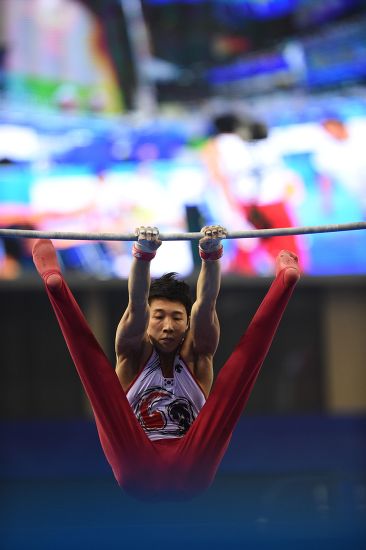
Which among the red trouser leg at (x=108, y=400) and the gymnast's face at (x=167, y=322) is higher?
the gymnast's face at (x=167, y=322)

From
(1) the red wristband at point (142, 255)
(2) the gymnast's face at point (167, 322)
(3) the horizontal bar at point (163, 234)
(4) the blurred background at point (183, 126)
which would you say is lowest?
(2) the gymnast's face at point (167, 322)

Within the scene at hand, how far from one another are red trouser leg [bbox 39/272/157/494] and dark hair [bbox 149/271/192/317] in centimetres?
30

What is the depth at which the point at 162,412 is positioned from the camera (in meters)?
2.94

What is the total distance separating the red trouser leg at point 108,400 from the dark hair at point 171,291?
0.30 meters

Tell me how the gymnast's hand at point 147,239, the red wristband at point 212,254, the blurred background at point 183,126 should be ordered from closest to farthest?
the gymnast's hand at point 147,239
the red wristband at point 212,254
the blurred background at point 183,126

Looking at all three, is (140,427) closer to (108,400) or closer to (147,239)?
(108,400)

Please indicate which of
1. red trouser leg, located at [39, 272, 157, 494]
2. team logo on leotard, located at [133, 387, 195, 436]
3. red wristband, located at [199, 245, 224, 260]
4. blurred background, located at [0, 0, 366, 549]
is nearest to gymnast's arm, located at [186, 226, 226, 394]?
red wristband, located at [199, 245, 224, 260]

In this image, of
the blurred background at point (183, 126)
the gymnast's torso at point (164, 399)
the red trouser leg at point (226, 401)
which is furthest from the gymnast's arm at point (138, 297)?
the blurred background at point (183, 126)

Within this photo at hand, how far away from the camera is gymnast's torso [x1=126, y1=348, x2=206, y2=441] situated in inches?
116

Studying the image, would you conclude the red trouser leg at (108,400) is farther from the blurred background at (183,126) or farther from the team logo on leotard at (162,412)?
the blurred background at (183,126)

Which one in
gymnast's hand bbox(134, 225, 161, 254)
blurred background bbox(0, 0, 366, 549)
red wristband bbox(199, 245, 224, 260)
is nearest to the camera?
gymnast's hand bbox(134, 225, 161, 254)

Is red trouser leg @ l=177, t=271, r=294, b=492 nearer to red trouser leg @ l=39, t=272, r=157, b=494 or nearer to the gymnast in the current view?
the gymnast

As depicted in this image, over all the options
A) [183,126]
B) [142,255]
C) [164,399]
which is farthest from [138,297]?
[183,126]

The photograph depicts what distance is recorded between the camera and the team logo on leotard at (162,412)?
294cm
